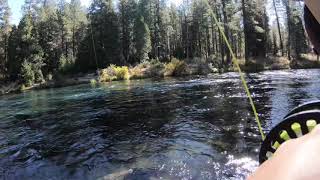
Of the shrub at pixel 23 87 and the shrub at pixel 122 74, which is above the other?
the shrub at pixel 122 74

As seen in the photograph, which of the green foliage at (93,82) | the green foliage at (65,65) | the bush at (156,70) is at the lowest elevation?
the green foliage at (93,82)

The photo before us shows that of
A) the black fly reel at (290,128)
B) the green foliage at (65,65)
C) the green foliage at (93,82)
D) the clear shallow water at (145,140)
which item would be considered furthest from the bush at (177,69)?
the black fly reel at (290,128)

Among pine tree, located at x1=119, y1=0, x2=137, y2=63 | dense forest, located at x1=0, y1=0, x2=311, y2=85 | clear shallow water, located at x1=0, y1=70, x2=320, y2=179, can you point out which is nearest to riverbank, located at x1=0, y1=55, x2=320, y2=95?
dense forest, located at x1=0, y1=0, x2=311, y2=85

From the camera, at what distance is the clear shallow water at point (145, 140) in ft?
25.3

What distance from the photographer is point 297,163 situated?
1.78 ft

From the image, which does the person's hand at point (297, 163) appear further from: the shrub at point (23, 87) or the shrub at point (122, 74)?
the shrub at point (23, 87)

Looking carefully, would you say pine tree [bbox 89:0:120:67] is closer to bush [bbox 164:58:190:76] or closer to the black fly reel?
bush [bbox 164:58:190:76]

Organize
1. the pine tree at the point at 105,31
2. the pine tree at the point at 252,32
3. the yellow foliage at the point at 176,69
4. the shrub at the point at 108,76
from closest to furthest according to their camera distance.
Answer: the yellow foliage at the point at 176,69
the shrub at the point at 108,76
the pine tree at the point at 252,32
the pine tree at the point at 105,31

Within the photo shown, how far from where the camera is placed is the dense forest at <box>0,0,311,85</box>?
169 ft

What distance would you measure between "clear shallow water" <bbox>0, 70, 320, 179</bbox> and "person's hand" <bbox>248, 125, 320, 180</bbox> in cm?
652

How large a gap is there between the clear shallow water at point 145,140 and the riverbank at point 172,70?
910 inches

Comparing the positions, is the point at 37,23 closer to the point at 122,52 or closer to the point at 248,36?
the point at 122,52

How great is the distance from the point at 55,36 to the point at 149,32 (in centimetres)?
1404

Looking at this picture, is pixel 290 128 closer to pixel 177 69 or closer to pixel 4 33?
pixel 177 69
